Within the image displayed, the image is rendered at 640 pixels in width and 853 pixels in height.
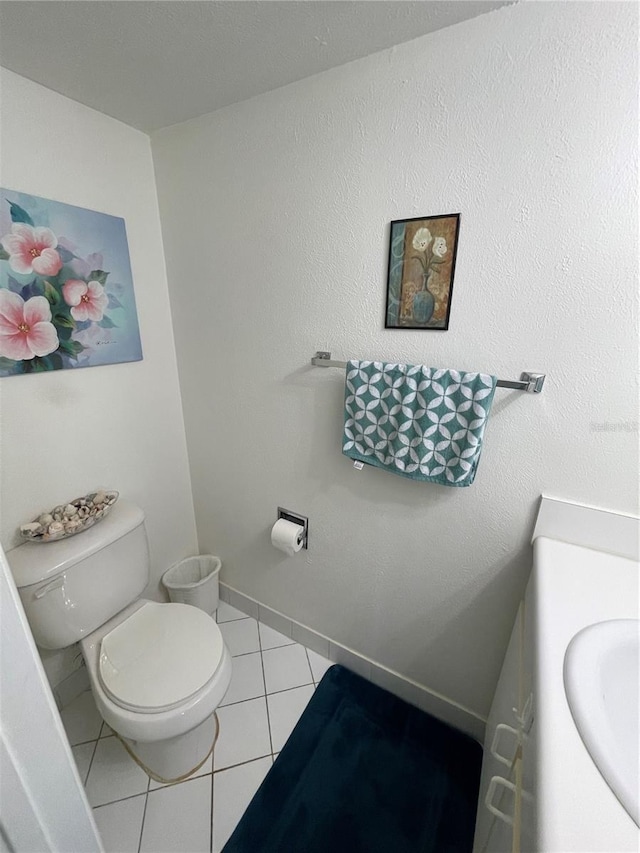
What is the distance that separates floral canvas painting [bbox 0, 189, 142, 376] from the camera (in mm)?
1054

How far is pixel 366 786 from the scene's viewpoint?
1.18 meters

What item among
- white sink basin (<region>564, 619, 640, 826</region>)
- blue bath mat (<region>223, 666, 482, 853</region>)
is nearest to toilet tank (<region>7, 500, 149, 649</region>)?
blue bath mat (<region>223, 666, 482, 853</region>)

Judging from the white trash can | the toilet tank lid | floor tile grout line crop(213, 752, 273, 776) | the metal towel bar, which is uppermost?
the metal towel bar

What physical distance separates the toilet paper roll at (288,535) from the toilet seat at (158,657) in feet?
1.23

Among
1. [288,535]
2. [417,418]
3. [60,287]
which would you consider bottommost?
[288,535]

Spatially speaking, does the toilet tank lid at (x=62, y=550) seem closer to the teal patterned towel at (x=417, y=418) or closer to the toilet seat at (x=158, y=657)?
the toilet seat at (x=158, y=657)

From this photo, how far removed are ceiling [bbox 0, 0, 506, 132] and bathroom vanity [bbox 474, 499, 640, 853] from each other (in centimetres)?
131

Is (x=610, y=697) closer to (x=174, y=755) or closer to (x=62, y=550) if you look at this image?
(x=174, y=755)

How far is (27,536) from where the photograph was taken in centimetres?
112

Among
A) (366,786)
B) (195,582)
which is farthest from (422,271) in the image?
(195,582)

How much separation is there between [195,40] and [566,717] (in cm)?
163

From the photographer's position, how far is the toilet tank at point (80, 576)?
106cm

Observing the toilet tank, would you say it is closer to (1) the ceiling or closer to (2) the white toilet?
(2) the white toilet

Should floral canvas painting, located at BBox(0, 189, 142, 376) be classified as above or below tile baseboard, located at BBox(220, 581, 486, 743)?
above
